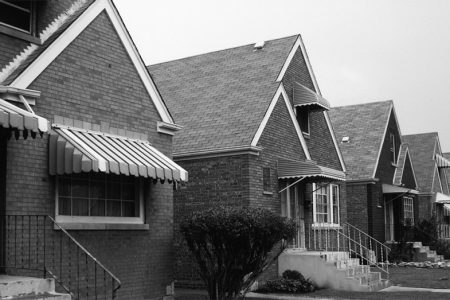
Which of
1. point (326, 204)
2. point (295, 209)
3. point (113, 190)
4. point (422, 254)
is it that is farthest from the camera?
point (422, 254)

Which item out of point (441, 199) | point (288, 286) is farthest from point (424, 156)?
point (288, 286)

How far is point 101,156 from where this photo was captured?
11.2 m

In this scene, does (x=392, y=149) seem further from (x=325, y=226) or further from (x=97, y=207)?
(x=97, y=207)

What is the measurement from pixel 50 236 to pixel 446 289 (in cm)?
1130

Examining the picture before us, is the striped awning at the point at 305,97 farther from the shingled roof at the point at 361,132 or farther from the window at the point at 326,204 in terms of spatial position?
the shingled roof at the point at 361,132

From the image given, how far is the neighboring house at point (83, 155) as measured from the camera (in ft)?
35.7

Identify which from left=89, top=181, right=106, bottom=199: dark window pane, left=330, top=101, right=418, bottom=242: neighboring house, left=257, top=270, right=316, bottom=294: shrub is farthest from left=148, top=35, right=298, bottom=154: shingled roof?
left=330, top=101, right=418, bottom=242: neighboring house

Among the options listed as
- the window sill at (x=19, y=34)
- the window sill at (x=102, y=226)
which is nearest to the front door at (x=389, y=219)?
the window sill at (x=102, y=226)

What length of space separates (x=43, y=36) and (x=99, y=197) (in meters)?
3.30

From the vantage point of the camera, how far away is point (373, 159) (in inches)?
1086

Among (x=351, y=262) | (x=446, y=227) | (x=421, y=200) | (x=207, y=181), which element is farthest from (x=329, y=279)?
(x=446, y=227)

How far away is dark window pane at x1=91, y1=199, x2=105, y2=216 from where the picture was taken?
41.2 feet

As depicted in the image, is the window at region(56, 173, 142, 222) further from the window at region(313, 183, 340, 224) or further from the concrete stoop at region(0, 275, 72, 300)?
the window at region(313, 183, 340, 224)

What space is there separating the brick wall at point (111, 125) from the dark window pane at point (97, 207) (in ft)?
1.36
